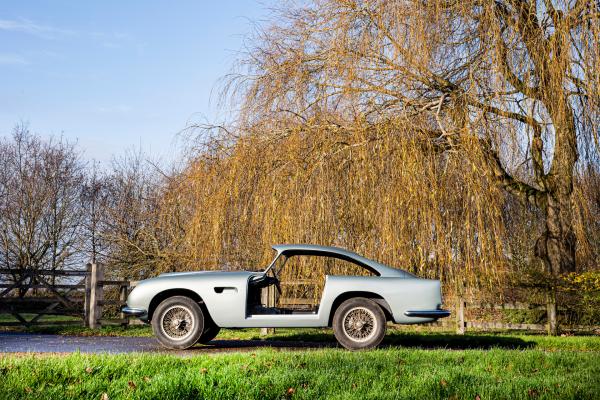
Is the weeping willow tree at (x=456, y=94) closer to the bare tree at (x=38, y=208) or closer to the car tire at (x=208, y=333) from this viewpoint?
the car tire at (x=208, y=333)

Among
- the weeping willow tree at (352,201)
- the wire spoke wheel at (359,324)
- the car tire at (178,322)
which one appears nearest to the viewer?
the wire spoke wheel at (359,324)

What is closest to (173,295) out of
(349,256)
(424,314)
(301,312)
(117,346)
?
(117,346)

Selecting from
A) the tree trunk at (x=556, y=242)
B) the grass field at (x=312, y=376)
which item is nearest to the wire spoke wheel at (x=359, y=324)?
the grass field at (x=312, y=376)

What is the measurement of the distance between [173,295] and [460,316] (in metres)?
7.24

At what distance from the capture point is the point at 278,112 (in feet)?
48.5

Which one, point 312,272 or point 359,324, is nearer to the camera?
point 359,324

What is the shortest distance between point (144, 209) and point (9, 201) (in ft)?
25.9

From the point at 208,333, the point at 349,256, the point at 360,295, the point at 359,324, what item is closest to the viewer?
the point at 359,324

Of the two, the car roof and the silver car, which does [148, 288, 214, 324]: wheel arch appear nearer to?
the silver car

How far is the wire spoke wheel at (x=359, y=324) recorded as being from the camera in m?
9.62

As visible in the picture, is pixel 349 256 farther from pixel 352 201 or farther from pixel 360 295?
pixel 352 201

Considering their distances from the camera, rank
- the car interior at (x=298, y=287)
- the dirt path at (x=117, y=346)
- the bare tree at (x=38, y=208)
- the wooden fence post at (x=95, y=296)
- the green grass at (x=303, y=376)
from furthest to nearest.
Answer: the bare tree at (x=38, y=208)
the wooden fence post at (x=95, y=296)
the car interior at (x=298, y=287)
the dirt path at (x=117, y=346)
the green grass at (x=303, y=376)

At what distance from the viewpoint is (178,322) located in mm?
9875

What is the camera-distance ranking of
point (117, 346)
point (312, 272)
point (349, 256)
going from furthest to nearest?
point (312, 272), point (117, 346), point (349, 256)
